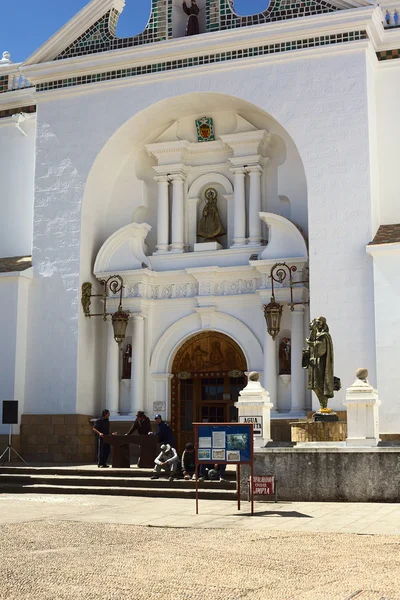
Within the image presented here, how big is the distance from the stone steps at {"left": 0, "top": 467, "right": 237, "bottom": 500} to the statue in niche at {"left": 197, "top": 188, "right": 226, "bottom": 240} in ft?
20.0

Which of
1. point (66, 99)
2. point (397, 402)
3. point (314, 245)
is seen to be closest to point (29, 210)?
point (66, 99)

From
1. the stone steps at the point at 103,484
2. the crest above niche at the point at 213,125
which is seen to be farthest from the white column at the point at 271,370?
the crest above niche at the point at 213,125

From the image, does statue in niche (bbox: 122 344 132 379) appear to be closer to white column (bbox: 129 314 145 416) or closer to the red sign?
white column (bbox: 129 314 145 416)

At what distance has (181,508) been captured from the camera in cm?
1269

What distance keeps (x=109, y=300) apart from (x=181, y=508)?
26.9 feet

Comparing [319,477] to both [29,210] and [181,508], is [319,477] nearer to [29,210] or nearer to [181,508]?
[181,508]

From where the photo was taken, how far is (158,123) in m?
20.5

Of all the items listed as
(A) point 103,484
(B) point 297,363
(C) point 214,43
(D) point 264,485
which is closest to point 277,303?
(B) point 297,363

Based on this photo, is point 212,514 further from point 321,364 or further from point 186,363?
point 186,363

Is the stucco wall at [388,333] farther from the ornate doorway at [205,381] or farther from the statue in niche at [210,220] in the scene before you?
the statue in niche at [210,220]

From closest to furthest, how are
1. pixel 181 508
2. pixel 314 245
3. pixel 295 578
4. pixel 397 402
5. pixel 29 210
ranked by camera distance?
pixel 295 578, pixel 181 508, pixel 397 402, pixel 314 245, pixel 29 210

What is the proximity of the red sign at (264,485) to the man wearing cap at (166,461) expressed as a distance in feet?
9.47

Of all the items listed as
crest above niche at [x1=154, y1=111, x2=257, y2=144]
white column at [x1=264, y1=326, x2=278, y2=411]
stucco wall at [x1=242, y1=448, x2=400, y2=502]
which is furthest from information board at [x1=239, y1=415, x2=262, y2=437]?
crest above niche at [x1=154, y1=111, x2=257, y2=144]

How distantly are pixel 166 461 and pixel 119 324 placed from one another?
4934 mm
